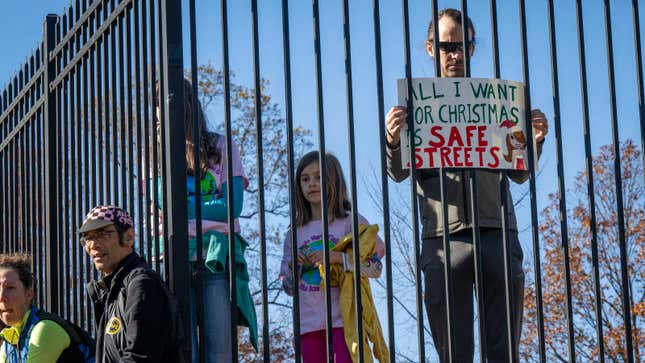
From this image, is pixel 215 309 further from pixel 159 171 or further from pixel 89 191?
pixel 89 191

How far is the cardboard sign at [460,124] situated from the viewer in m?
4.83

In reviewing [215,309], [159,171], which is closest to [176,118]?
[159,171]

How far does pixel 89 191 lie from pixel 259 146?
1.78m

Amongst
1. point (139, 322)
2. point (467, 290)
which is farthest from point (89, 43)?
point (467, 290)

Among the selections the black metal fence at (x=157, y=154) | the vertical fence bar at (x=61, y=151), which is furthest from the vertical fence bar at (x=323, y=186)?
the vertical fence bar at (x=61, y=151)

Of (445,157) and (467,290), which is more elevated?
(445,157)

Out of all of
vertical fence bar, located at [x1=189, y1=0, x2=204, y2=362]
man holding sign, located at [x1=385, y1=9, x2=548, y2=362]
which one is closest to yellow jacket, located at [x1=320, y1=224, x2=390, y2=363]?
man holding sign, located at [x1=385, y1=9, x2=548, y2=362]

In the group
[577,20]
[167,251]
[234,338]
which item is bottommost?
[234,338]

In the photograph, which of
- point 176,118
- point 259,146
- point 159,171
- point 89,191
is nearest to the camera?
point 259,146

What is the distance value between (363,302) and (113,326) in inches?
58.4

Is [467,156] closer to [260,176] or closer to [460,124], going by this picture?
[460,124]

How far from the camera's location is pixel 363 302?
239 inches

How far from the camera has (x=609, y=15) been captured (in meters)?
5.08

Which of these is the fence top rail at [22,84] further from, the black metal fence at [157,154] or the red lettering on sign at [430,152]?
the red lettering on sign at [430,152]
